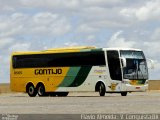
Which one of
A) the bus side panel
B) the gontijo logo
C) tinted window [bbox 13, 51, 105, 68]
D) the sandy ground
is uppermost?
tinted window [bbox 13, 51, 105, 68]

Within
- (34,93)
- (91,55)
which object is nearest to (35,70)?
(34,93)

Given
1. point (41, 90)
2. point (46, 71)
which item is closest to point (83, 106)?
point (46, 71)

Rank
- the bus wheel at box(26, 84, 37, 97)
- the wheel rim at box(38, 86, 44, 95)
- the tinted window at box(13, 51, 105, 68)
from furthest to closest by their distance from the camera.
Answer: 1. the bus wheel at box(26, 84, 37, 97)
2. the wheel rim at box(38, 86, 44, 95)
3. the tinted window at box(13, 51, 105, 68)

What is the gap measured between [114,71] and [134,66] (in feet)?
4.40

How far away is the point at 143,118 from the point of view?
1872 centimetres

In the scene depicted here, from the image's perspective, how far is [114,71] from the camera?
134ft

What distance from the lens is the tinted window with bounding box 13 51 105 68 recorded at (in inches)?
1633

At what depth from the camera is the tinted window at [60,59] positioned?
4147 centimetres

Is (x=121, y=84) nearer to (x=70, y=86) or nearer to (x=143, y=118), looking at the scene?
(x=70, y=86)

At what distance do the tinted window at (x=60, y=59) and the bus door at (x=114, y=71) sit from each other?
584 millimetres

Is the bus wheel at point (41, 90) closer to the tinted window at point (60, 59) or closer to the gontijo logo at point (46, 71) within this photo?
the gontijo logo at point (46, 71)

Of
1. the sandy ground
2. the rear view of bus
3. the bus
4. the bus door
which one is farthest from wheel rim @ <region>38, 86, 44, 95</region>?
the sandy ground

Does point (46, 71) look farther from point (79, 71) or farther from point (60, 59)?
point (79, 71)

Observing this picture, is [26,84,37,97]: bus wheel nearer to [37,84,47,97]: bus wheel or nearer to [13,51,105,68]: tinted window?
[37,84,47,97]: bus wheel
